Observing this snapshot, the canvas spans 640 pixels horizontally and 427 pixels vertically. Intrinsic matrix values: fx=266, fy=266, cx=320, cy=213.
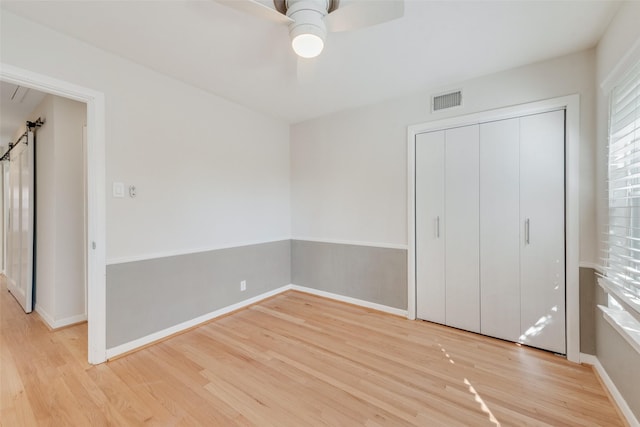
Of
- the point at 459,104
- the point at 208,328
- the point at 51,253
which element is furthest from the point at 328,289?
the point at 51,253

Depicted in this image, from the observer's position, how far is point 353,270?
134 inches

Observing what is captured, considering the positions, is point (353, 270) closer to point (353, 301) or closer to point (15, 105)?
point (353, 301)

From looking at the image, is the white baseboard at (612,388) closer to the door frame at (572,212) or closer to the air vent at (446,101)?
the door frame at (572,212)

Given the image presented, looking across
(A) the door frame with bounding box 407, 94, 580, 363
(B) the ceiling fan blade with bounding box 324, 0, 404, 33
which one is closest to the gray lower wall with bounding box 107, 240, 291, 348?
(B) the ceiling fan blade with bounding box 324, 0, 404, 33

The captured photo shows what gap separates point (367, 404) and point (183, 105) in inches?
118

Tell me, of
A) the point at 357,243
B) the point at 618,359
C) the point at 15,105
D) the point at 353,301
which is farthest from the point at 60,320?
the point at 618,359

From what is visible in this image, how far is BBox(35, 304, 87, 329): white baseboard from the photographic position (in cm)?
271

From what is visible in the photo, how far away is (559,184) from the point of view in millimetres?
2199

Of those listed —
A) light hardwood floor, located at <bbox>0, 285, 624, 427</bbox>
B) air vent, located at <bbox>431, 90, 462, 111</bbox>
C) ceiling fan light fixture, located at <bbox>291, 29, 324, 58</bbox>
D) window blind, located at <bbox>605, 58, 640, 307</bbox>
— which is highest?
air vent, located at <bbox>431, 90, 462, 111</bbox>

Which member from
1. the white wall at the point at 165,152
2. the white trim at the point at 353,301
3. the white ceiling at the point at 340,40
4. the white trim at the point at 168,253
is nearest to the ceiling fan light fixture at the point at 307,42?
the white ceiling at the point at 340,40

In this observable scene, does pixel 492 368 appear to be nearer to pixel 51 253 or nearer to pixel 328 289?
pixel 328 289

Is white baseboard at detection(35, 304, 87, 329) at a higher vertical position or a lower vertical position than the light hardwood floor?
higher

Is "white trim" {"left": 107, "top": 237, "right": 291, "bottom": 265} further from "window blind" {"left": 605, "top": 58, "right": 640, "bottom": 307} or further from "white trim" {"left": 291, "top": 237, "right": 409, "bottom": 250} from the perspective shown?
"window blind" {"left": 605, "top": 58, "right": 640, "bottom": 307}

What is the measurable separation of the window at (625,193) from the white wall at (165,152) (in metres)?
3.23
